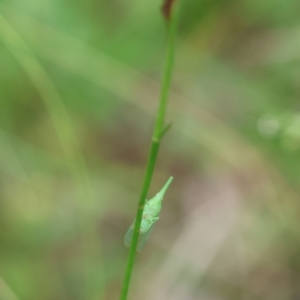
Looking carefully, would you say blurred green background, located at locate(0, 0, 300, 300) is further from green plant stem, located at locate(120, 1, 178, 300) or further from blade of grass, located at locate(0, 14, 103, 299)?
green plant stem, located at locate(120, 1, 178, 300)

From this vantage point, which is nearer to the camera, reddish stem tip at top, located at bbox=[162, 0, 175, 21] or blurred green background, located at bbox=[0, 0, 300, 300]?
reddish stem tip at top, located at bbox=[162, 0, 175, 21]

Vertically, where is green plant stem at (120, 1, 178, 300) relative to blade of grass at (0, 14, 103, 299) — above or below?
above

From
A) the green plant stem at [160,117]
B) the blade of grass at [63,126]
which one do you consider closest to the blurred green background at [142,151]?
the blade of grass at [63,126]

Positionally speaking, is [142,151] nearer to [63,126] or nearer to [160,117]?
[63,126]

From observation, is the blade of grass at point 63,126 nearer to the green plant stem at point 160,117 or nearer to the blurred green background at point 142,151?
the blurred green background at point 142,151

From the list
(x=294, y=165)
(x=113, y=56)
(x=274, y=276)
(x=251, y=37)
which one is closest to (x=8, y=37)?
(x=113, y=56)

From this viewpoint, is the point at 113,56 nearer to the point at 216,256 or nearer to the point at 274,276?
the point at 216,256

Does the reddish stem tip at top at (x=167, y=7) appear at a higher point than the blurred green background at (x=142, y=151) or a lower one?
higher

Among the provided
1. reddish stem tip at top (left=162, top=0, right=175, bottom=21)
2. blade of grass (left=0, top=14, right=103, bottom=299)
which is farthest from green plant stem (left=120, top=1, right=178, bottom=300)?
blade of grass (left=0, top=14, right=103, bottom=299)
